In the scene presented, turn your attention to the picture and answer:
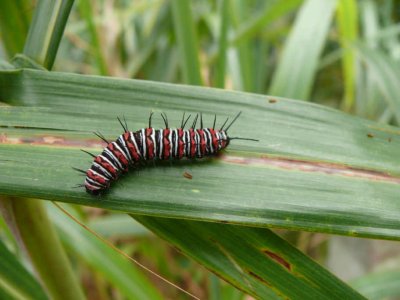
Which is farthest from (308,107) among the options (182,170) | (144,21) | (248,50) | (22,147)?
(144,21)

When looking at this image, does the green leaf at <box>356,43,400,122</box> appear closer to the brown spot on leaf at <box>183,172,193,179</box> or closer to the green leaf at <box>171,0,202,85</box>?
the green leaf at <box>171,0,202,85</box>

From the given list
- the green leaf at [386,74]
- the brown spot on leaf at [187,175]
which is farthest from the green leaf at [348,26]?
the brown spot on leaf at [187,175]

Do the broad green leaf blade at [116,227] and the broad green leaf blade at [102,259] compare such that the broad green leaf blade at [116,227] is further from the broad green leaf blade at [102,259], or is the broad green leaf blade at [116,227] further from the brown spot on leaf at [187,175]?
the brown spot on leaf at [187,175]

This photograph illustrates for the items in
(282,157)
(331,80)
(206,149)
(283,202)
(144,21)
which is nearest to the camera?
(283,202)

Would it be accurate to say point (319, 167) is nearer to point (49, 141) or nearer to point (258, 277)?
point (258, 277)

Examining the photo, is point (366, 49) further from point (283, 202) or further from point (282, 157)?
point (283, 202)

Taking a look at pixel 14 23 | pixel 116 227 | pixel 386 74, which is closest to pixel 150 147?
pixel 14 23

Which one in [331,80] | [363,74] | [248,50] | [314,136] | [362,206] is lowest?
[362,206]
